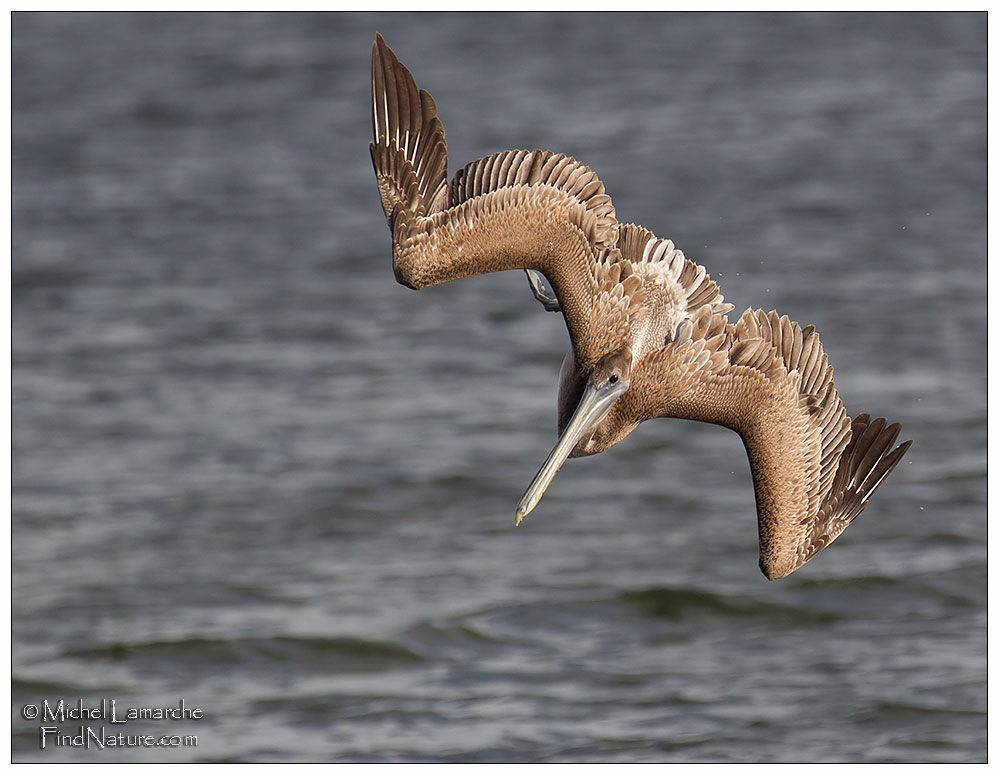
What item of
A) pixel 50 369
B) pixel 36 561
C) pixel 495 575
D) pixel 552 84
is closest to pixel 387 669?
pixel 495 575

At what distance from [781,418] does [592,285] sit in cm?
113

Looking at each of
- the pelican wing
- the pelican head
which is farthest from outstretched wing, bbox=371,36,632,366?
the pelican wing

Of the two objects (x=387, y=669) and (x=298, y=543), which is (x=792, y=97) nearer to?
(x=298, y=543)

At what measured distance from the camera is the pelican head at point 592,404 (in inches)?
292

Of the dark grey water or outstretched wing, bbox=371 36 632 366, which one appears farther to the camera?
the dark grey water

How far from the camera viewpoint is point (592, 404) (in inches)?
294

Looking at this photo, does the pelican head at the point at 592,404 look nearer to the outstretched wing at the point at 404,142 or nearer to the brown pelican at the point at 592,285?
the brown pelican at the point at 592,285

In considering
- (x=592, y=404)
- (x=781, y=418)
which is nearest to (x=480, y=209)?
(x=592, y=404)

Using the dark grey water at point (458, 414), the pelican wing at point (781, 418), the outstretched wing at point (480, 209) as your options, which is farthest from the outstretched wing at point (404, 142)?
the dark grey water at point (458, 414)

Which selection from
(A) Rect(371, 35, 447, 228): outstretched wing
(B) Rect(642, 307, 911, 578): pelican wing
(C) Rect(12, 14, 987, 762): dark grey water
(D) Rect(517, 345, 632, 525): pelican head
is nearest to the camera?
(D) Rect(517, 345, 632, 525): pelican head

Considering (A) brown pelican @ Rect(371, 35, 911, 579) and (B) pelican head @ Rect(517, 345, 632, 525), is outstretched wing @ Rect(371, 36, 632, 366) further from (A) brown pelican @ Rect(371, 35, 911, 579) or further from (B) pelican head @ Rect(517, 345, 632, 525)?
(B) pelican head @ Rect(517, 345, 632, 525)

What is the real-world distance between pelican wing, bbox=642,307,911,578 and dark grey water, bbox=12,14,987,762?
6.99 m

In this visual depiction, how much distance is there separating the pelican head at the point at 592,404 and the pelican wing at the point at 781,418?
0.47 feet

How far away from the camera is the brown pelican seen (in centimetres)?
748
